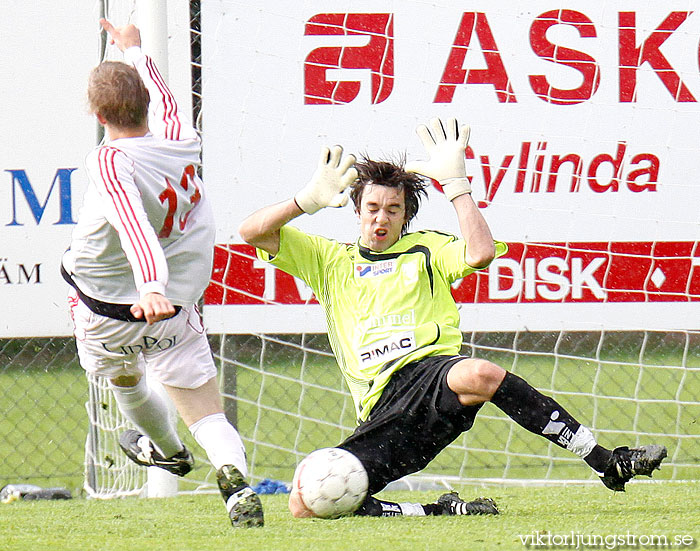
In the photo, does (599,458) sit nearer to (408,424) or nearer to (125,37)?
(408,424)

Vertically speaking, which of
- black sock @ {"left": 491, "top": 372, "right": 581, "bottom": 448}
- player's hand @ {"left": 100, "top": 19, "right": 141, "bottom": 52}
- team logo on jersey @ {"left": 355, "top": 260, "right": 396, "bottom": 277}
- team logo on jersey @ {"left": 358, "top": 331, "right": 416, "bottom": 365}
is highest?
player's hand @ {"left": 100, "top": 19, "right": 141, "bottom": 52}

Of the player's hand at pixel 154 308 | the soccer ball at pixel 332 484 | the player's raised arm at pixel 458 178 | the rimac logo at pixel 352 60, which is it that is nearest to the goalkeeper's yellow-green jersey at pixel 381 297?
the player's raised arm at pixel 458 178

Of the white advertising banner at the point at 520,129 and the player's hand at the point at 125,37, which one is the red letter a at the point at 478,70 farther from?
the player's hand at the point at 125,37

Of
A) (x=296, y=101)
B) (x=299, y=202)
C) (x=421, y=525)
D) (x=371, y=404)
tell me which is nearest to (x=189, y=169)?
(x=299, y=202)

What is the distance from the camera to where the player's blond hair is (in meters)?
3.36

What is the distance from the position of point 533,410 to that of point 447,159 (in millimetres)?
893

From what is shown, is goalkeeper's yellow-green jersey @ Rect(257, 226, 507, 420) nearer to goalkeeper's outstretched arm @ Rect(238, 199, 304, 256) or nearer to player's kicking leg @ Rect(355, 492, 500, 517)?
goalkeeper's outstretched arm @ Rect(238, 199, 304, 256)

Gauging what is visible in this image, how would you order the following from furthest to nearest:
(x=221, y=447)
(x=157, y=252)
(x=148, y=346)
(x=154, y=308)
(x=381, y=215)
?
1. (x=381, y=215)
2. (x=148, y=346)
3. (x=221, y=447)
4. (x=157, y=252)
5. (x=154, y=308)

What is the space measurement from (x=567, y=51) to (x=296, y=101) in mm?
1357

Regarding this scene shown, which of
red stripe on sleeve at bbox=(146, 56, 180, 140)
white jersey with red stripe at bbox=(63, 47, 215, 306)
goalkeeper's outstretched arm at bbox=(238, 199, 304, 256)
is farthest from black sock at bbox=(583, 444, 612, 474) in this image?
red stripe on sleeve at bbox=(146, 56, 180, 140)

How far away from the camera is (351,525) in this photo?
11.8ft

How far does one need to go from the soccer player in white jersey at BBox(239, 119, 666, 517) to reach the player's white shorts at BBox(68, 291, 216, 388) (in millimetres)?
491

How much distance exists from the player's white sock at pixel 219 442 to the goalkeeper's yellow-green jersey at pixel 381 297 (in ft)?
1.90

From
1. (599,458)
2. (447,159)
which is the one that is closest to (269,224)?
(447,159)
